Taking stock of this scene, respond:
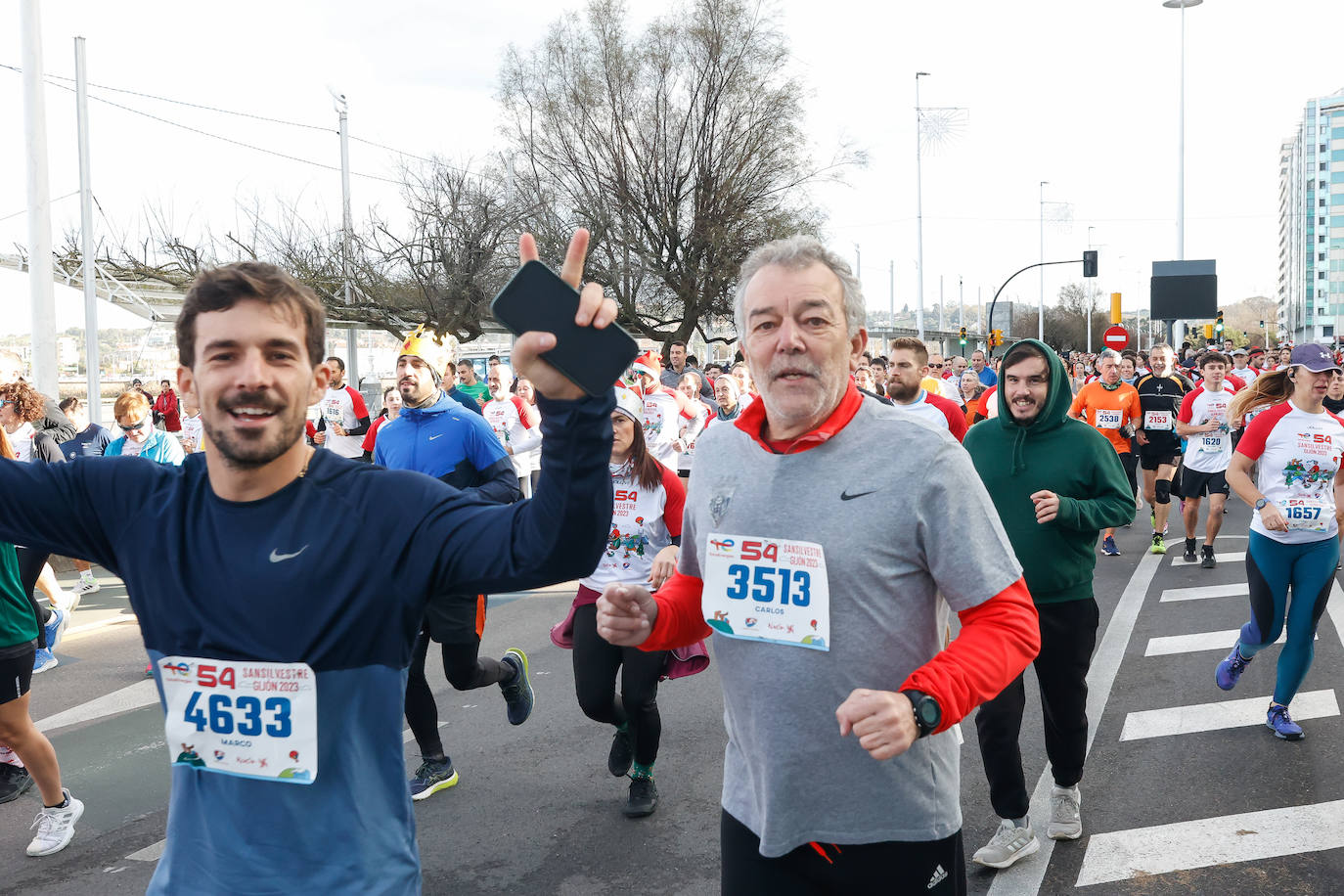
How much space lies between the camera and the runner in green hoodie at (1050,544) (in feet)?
13.7

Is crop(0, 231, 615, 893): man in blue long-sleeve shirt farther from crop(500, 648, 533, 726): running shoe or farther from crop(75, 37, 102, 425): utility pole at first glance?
crop(75, 37, 102, 425): utility pole

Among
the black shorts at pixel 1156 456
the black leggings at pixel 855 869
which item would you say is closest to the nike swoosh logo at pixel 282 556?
the black leggings at pixel 855 869

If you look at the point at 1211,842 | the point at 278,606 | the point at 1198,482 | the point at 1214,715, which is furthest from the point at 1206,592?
the point at 278,606

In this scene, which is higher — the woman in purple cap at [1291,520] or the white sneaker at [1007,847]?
the woman in purple cap at [1291,520]

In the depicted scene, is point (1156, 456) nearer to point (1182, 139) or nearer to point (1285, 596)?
point (1285, 596)

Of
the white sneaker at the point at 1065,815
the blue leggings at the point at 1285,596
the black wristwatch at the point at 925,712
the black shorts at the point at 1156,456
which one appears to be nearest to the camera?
the black wristwatch at the point at 925,712

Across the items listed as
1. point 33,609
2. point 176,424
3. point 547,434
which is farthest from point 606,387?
point 176,424

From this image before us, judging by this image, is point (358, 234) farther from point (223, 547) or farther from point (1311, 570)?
point (223, 547)

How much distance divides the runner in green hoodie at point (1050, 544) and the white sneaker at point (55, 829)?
3634 mm

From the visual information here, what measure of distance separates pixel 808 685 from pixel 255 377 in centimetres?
123

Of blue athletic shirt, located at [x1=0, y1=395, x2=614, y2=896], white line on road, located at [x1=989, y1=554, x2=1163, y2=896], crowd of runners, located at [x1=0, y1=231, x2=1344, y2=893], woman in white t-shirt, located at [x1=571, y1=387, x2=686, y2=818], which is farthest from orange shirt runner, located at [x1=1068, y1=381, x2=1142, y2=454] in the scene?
blue athletic shirt, located at [x1=0, y1=395, x2=614, y2=896]

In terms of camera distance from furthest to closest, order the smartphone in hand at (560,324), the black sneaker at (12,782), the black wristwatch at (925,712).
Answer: the black sneaker at (12,782) < the black wristwatch at (925,712) < the smartphone in hand at (560,324)

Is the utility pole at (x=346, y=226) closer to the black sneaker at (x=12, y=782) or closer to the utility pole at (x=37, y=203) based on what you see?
the utility pole at (x=37, y=203)

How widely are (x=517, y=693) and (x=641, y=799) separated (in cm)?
117
